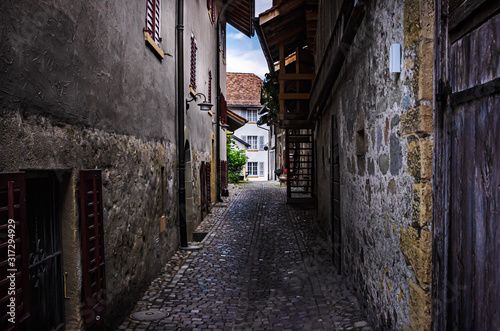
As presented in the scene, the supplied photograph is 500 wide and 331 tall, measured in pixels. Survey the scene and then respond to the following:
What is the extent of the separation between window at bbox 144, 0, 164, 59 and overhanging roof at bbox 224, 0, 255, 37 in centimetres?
1069

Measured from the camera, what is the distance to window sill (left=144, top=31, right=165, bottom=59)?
6.13 metres

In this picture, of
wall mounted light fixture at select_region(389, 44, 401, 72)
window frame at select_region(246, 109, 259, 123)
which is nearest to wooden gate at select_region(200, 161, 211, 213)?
wall mounted light fixture at select_region(389, 44, 401, 72)

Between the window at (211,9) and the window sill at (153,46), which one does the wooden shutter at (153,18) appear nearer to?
the window sill at (153,46)

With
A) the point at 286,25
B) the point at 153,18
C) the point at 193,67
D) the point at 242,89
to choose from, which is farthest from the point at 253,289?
the point at 242,89

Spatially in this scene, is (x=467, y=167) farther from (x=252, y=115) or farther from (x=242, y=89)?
(x=242, y=89)

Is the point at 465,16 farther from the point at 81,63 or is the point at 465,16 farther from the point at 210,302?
the point at 210,302

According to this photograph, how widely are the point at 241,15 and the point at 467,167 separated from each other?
18.3 metres

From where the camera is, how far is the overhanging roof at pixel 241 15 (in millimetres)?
17734

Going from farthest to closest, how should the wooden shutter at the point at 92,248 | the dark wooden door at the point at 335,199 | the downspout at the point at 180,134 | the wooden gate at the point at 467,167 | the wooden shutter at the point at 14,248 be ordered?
the downspout at the point at 180,134, the dark wooden door at the point at 335,199, the wooden shutter at the point at 92,248, the wooden shutter at the point at 14,248, the wooden gate at the point at 467,167

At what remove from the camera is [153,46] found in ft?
21.2

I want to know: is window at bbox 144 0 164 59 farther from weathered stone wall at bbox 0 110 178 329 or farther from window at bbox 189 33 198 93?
window at bbox 189 33 198 93

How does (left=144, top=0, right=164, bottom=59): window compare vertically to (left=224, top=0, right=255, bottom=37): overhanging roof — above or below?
below

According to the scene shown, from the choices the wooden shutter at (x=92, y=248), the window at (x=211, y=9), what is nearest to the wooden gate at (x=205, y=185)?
the window at (x=211, y=9)

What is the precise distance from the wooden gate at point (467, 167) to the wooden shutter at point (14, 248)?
2.66 metres
